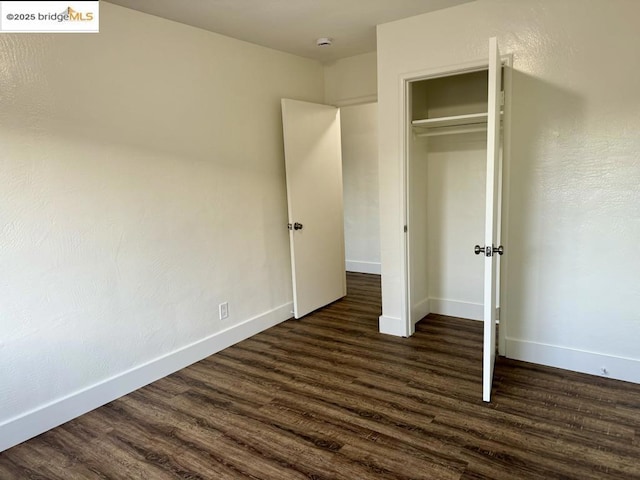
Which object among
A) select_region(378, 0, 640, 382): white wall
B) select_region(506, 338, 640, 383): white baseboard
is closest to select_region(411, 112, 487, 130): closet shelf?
select_region(378, 0, 640, 382): white wall

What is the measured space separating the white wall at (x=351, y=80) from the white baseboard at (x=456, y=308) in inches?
82.7

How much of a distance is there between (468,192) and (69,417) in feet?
11.4

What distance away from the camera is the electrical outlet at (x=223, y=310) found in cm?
356

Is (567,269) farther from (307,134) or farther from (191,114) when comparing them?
(191,114)

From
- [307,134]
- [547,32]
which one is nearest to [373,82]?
[307,134]

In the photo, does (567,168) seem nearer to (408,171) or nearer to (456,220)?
(408,171)

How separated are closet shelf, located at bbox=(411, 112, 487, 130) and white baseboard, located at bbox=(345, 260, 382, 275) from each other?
262 cm

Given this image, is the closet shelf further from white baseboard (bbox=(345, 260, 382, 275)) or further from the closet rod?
white baseboard (bbox=(345, 260, 382, 275))

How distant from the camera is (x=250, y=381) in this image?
301 cm

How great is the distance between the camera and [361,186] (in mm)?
5984

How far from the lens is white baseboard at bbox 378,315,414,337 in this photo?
3656 millimetres

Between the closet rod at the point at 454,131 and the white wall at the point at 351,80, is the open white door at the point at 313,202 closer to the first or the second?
the white wall at the point at 351,80

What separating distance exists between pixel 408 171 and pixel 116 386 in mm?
2652

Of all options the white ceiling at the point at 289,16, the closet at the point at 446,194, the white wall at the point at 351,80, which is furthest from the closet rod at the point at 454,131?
the white ceiling at the point at 289,16
